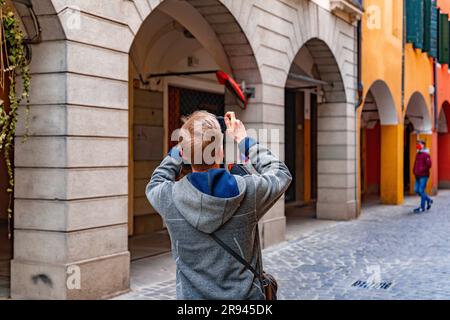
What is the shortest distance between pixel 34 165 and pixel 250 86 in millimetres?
4610

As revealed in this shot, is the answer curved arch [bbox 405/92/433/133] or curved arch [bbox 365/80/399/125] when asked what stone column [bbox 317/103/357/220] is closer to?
curved arch [bbox 365/80/399/125]

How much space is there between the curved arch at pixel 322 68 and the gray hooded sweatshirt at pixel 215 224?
10.2m

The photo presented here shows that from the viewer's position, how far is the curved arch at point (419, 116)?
68.9 ft

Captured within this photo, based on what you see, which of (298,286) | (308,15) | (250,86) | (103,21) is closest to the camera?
(103,21)

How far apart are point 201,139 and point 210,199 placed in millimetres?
245

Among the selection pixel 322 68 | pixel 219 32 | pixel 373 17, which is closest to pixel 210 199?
pixel 219 32

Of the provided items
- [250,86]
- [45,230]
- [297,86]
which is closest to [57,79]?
[45,230]

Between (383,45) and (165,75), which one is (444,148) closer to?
(383,45)

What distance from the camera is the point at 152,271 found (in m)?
8.01

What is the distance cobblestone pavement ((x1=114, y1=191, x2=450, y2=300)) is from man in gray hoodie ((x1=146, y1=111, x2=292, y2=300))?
162 inches

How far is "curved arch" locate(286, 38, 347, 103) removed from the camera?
42.2 feet

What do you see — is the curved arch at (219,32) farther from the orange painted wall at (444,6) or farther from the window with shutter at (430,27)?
the orange painted wall at (444,6)

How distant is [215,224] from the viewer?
258 cm
